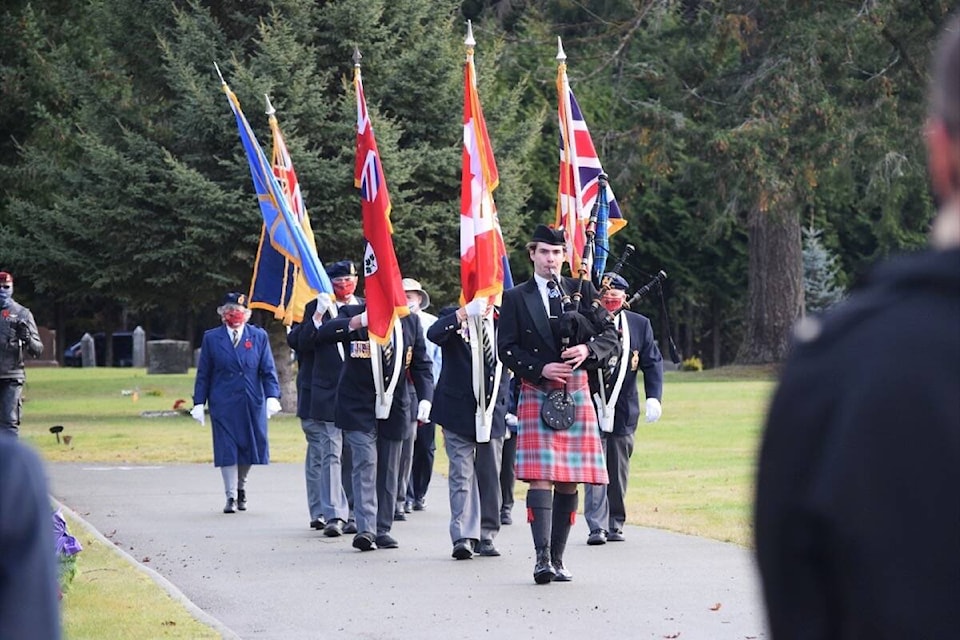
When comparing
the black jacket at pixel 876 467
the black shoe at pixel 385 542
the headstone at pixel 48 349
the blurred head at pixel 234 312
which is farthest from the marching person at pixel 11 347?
the headstone at pixel 48 349

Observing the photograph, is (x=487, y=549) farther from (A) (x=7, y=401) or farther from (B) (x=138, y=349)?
(B) (x=138, y=349)

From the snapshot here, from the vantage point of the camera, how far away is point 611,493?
13656mm


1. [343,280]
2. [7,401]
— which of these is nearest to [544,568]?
[343,280]

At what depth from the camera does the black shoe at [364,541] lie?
43.2ft

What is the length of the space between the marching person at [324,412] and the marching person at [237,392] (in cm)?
134

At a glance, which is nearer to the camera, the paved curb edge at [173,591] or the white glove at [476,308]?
the paved curb edge at [173,591]

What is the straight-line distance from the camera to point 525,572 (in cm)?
1174

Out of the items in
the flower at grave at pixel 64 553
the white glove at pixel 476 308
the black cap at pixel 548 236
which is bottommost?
the flower at grave at pixel 64 553

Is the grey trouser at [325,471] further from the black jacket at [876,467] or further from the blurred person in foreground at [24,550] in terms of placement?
the black jacket at [876,467]

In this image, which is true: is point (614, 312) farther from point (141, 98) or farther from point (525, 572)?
point (141, 98)

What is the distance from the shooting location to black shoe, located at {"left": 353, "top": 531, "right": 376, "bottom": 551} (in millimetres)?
13156

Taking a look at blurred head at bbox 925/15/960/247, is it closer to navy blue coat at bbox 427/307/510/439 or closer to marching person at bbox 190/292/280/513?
navy blue coat at bbox 427/307/510/439

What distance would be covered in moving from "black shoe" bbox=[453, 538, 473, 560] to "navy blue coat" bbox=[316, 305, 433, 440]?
1344mm

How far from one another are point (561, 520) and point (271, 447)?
14225 millimetres
